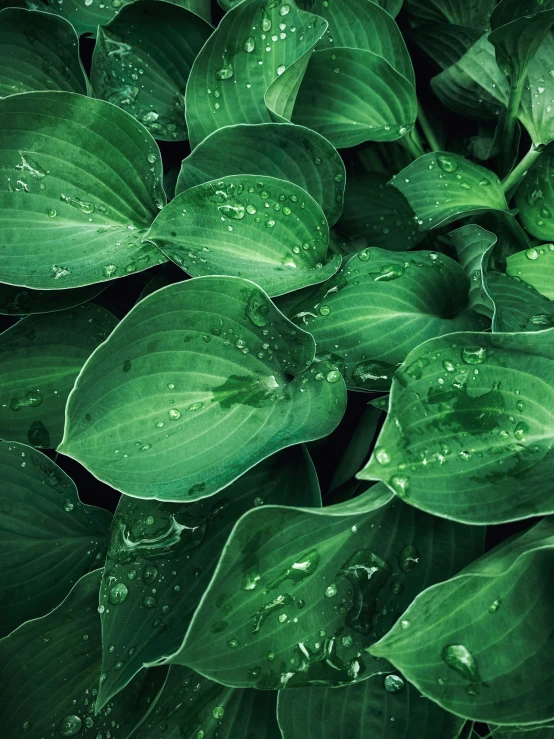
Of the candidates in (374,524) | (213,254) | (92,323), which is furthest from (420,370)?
(92,323)

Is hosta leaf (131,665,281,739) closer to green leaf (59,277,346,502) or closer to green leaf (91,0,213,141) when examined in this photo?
green leaf (59,277,346,502)

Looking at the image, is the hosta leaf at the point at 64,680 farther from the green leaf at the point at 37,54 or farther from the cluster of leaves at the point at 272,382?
the green leaf at the point at 37,54

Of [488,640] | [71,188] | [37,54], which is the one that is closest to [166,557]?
[488,640]

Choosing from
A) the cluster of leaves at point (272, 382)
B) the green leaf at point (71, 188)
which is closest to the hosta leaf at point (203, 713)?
the cluster of leaves at point (272, 382)

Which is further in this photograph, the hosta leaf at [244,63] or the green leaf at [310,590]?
the hosta leaf at [244,63]

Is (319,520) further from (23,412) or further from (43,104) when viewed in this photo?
(43,104)

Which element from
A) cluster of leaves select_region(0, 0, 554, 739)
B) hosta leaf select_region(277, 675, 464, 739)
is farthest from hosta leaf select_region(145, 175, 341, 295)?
hosta leaf select_region(277, 675, 464, 739)
